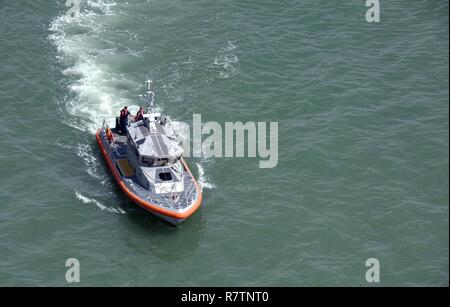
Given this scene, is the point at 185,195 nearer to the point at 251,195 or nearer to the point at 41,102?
the point at 251,195

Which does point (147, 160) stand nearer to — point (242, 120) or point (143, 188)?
point (143, 188)

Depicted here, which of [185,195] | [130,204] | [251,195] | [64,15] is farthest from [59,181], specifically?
[64,15]

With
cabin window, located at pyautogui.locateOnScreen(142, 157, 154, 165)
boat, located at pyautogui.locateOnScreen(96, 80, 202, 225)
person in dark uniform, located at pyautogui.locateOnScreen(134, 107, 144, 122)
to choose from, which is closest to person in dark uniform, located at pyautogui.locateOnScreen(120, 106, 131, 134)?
person in dark uniform, located at pyautogui.locateOnScreen(134, 107, 144, 122)

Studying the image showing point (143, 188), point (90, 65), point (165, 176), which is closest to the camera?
point (165, 176)

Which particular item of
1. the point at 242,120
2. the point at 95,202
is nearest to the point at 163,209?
the point at 95,202

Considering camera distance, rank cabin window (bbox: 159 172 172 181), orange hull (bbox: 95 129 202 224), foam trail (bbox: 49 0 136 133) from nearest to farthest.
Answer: orange hull (bbox: 95 129 202 224) < cabin window (bbox: 159 172 172 181) < foam trail (bbox: 49 0 136 133)

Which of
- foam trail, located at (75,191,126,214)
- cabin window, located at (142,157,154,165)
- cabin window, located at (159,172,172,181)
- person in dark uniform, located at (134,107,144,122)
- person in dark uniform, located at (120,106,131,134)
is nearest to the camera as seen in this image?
foam trail, located at (75,191,126,214)

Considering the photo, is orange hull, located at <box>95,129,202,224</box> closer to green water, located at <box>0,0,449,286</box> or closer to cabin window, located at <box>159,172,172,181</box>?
green water, located at <box>0,0,449,286</box>
